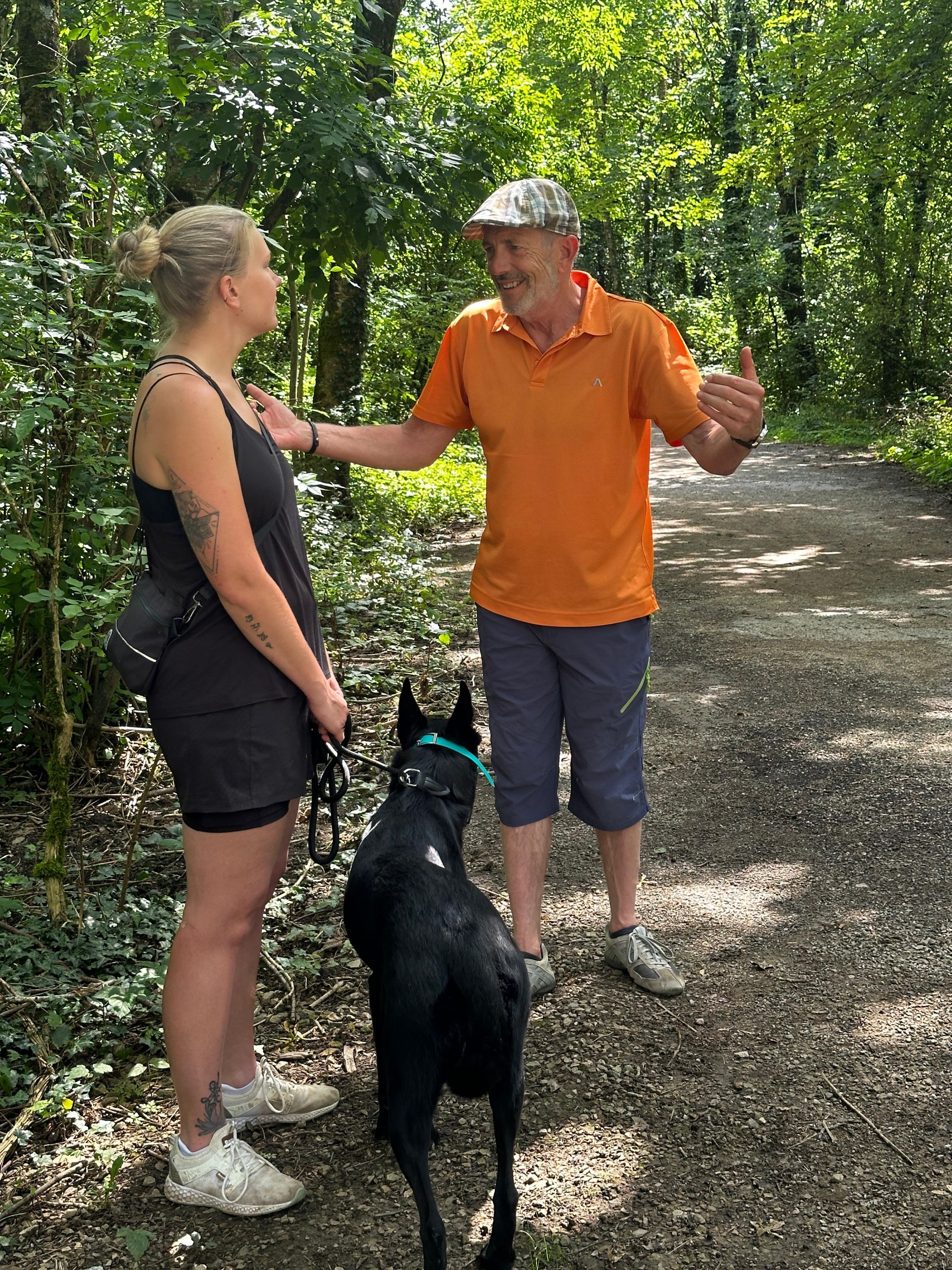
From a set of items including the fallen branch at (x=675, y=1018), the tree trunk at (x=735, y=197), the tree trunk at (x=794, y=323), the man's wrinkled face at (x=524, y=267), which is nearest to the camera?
the man's wrinkled face at (x=524, y=267)

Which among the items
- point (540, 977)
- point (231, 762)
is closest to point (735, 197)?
point (540, 977)

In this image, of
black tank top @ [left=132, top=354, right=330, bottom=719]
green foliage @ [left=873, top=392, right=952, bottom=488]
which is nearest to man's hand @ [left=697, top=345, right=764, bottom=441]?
black tank top @ [left=132, top=354, right=330, bottom=719]

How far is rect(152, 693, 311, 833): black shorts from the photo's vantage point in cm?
230

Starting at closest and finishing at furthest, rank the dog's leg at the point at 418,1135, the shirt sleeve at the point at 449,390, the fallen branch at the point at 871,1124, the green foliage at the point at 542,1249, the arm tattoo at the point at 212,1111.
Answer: the dog's leg at the point at 418,1135
the green foliage at the point at 542,1249
the arm tattoo at the point at 212,1111
the fallen branch at the point at 871,1124
the shirt sleeve at the point at 449,390

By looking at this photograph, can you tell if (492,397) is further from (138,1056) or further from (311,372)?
(311,372)

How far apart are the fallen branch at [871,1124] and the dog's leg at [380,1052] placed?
1236mm

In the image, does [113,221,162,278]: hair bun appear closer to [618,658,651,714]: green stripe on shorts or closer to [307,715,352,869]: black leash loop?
[307,715,352,869]: black leash loop

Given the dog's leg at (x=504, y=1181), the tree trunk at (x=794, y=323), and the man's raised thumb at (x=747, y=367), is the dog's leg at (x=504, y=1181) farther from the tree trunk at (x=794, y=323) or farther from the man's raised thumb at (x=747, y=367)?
the tree trunk at (x=794, y=323)

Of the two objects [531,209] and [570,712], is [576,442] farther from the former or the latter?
[570,712]

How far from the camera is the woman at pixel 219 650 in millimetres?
2180

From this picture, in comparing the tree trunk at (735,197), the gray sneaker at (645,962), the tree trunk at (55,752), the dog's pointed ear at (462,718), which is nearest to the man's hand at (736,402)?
the dog's pointed ear at (462,718)

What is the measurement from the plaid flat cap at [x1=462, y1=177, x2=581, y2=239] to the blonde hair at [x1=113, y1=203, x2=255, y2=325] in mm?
1006

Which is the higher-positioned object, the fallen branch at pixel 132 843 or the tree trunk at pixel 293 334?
the tree trunk at pixel 293 334

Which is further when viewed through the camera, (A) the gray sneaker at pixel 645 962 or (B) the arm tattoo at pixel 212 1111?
(A) the gray sneaker at pixel 645 962
